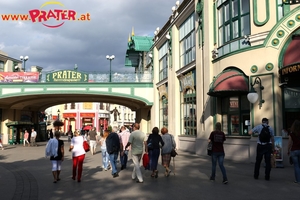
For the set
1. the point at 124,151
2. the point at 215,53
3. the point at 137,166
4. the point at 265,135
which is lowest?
the point at 137,166

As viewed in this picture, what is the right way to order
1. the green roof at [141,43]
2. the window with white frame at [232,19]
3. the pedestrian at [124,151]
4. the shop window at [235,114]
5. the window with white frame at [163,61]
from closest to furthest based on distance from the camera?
the pedestrian at [124,151], the shop window at [235,114], the window with white frame at [232,19], the window with white frame at [163,61], the green roof at [141,43]

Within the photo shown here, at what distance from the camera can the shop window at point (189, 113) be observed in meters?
18.7

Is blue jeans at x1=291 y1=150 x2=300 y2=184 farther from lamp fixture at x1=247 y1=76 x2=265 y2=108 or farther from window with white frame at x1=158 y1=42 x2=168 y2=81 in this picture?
window with white frame at x1=158 y1=42 x2=168 y2=81

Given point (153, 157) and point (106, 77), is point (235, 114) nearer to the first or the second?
point (153, 157)

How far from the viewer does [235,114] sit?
1428cm

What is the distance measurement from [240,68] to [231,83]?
2.82ft

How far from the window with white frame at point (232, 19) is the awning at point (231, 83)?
5.42 ft

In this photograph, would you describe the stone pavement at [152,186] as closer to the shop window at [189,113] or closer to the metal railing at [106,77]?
the shop window at [189,113]

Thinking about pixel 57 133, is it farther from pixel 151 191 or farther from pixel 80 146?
pixel 151 191

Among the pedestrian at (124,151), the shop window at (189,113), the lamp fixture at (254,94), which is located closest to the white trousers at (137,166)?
the pedestrian at (124,151)

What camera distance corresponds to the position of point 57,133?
9.39 meters

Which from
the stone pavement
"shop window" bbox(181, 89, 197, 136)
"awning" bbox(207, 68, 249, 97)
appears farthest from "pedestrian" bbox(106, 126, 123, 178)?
"shop window" bbox(181, 89, 197, 136)

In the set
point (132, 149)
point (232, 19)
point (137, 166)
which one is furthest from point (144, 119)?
point (137, 166)

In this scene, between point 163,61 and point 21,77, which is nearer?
point 163,61
